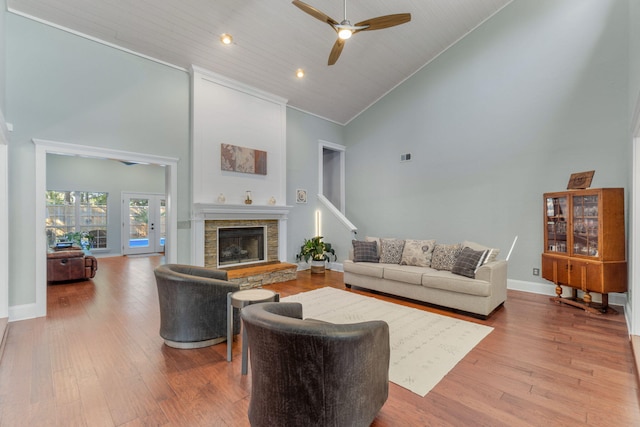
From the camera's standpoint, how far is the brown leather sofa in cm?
543

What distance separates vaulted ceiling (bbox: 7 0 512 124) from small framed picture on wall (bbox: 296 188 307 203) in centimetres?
199

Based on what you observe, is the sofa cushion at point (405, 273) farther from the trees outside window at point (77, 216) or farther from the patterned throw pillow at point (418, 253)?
the trees outside window at point (77, 216)

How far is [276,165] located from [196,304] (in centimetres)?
399

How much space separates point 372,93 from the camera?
671cm

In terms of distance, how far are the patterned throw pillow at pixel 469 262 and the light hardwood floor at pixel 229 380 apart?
655 millimetres

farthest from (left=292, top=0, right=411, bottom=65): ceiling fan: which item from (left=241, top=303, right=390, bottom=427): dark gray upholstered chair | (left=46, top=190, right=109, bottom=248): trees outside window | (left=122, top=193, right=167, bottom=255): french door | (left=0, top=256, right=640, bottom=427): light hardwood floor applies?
(left=122, top=193, right=167, bottom=255): french door

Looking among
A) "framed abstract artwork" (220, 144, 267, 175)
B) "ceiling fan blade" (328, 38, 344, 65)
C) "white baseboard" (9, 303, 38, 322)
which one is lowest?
"white baseboard" (9, 303, 38, 322)

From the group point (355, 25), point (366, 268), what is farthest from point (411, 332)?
point (355, 25)

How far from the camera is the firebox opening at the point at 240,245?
5.57 metres

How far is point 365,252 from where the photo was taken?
200 inches

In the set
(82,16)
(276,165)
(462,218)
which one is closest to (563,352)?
(462,218)

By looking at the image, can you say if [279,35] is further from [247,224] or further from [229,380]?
[229,380]

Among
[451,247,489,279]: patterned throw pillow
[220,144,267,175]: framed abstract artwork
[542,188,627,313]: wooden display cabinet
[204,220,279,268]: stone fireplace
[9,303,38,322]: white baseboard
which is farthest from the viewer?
[220,144,267,175]: framed abstract artwork

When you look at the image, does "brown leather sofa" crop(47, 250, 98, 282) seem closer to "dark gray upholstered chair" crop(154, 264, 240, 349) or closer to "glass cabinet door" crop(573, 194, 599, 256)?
"dark gray upholstered chair" crop(154, 264, 240, 349)
